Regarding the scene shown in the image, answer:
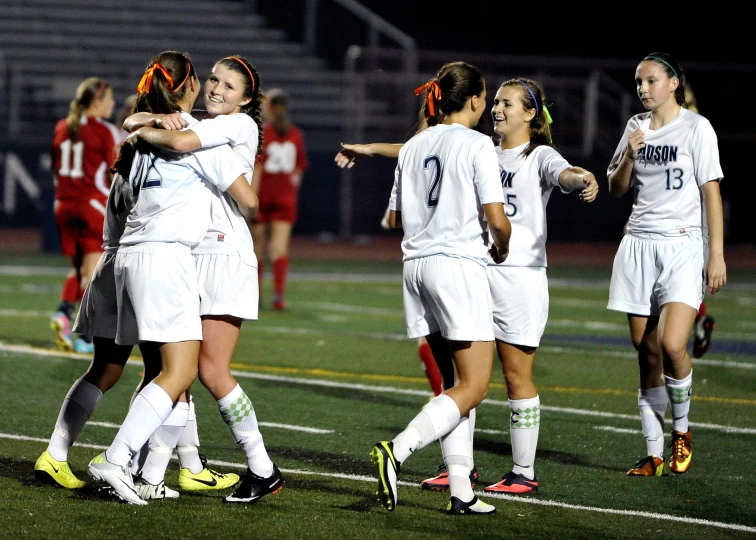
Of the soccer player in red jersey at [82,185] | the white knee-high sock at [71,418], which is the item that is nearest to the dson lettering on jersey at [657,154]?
the white knee-high sock at [71,418]

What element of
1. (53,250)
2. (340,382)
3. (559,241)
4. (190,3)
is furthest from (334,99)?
(340,382)

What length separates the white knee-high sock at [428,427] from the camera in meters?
4.98

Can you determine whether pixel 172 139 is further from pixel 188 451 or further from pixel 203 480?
pixel 203 480

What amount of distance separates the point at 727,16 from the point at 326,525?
24.5 metres

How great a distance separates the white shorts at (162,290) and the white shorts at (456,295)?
0.93 metres

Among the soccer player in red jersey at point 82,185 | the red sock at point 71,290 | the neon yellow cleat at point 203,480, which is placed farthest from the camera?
the red sock at point 71,290

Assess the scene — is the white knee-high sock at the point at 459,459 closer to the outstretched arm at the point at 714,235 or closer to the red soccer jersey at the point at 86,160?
the outstretched arm at the point at 714,235

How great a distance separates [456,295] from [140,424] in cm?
136

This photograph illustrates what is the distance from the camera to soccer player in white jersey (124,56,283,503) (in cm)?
517

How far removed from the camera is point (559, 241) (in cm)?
2403

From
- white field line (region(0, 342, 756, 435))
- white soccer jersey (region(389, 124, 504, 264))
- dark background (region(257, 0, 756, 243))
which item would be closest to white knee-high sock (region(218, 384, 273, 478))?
white soccer jersey (region(389, 124, 504, 264))

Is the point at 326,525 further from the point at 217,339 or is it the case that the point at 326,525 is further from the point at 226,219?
the point at 226,219

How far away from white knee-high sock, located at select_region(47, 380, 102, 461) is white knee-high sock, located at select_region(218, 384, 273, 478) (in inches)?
24.3

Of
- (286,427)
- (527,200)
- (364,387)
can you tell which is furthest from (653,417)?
(364,387)
